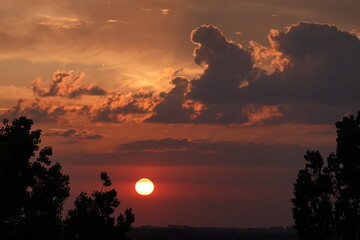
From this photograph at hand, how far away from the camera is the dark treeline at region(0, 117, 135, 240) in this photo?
5662 centimetres

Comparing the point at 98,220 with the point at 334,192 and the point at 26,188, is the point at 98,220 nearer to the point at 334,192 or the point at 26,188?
the point at 26,188

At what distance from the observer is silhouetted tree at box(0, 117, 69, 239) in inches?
2223

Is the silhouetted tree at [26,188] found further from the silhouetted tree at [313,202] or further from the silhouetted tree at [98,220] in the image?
the silhouetted tree at [313,202]

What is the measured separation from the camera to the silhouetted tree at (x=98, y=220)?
191 ft

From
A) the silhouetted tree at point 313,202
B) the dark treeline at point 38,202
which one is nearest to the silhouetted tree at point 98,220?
the dark treeline at point 38,202

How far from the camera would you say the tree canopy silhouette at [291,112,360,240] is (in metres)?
60.5

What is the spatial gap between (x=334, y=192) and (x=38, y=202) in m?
32.1

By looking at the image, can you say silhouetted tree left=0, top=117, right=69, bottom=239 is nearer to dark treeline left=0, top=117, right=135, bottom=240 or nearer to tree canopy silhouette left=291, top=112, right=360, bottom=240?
dark treeline left=0, top=117, right=135, bottom=240

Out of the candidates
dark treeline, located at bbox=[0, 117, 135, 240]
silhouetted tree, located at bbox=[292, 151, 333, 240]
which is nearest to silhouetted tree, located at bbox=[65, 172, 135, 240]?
dark treeline, located at bbox=[0, 117, 135, 240]

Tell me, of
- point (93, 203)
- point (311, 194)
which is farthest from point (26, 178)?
point (311, 194)

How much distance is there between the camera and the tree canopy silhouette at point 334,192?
60500 millimetres

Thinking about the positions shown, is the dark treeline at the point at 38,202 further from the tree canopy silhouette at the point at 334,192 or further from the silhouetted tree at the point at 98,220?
the tree canopy silhouette at the point at 334,192

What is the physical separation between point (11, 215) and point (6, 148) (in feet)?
22.0

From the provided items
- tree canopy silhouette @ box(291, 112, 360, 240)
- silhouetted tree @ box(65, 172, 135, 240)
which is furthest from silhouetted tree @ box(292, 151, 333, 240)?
silhouetted tree @ box(65, 172, 135, 240)
